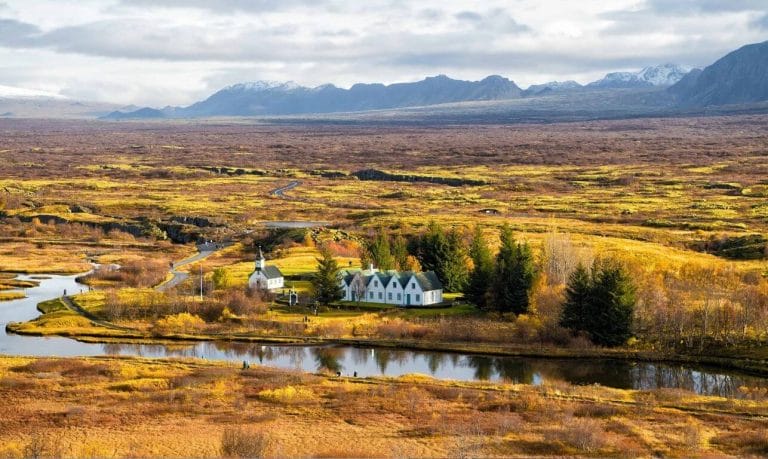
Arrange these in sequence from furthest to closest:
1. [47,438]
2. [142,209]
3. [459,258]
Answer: [142,209] → [459,258] → [47,438]

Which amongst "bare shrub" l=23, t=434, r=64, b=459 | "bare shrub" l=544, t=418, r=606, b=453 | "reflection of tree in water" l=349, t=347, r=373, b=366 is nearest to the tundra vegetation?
"bare shrub" l=544, t=418, r=606, b=453

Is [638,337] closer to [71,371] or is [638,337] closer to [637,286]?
[637,286]

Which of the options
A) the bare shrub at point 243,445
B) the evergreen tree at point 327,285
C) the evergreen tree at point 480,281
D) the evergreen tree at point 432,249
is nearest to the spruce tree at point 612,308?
the evergreen tree at point 480,281

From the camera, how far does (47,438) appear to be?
149ft

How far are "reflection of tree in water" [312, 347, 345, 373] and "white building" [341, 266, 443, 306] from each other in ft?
46.5

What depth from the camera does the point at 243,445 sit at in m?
41.0

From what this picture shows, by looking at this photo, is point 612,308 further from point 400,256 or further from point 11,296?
point 11,296

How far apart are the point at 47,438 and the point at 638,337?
1715 inches

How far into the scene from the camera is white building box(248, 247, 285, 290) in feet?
283

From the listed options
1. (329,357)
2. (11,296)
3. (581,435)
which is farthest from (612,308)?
(11,296)

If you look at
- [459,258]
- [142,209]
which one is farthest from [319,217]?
[459,258]

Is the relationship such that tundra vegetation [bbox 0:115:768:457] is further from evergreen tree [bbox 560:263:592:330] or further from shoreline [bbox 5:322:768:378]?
shoreline [bbox 5:322:768:378]

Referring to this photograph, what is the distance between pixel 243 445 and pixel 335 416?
10402 mm

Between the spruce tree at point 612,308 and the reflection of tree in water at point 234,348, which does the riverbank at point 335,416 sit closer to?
the reflection of tree in water at point 234,348
